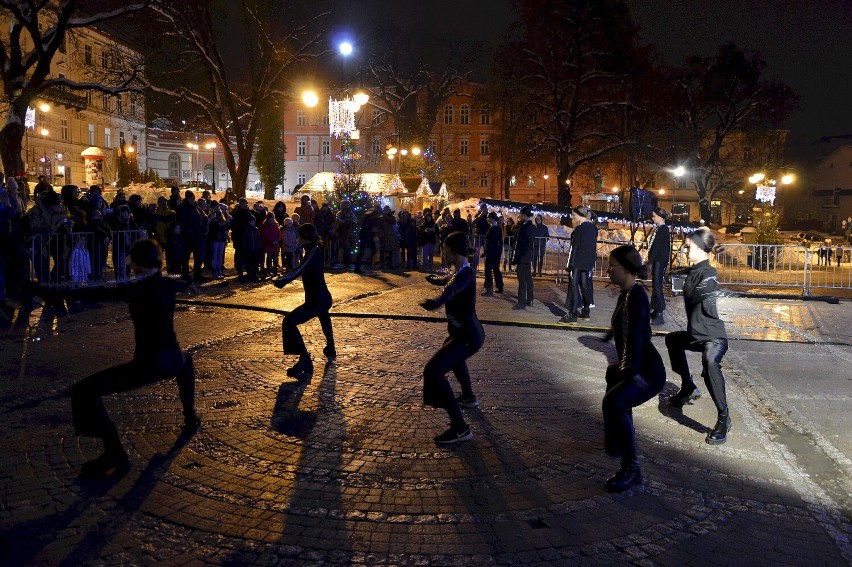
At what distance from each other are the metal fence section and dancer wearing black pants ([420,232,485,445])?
8.48 metres

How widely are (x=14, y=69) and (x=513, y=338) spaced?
1977cm

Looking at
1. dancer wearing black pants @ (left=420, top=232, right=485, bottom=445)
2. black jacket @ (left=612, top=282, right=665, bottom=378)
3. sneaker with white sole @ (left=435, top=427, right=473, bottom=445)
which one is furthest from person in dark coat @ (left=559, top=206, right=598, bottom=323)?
black jacket @ (left=612, top=282, right=665, bottom=378)

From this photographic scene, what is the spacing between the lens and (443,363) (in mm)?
5969

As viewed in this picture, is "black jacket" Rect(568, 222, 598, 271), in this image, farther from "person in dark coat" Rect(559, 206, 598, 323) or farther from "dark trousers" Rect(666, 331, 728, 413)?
"dark trousers" Rect(666, 331, 728, 413)

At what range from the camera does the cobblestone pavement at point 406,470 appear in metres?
4.23

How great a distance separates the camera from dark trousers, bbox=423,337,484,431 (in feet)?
19.3

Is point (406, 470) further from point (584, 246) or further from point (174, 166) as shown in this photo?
point (174, 166)

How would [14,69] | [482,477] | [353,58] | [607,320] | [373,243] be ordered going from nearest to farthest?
[482,477]
[607,320]
[373,243]
[14,69]
[353,58]

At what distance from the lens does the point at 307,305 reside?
8383mm

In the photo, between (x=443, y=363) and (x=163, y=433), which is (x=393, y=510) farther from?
(x=163, y=433)

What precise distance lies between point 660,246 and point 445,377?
8.01 m

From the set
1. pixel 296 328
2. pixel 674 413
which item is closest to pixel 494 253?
pixel 296 328

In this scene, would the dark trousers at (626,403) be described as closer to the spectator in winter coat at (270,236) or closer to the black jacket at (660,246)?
the black jacket at (660,246)

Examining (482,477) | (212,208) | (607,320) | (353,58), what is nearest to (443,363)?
(482,477)
